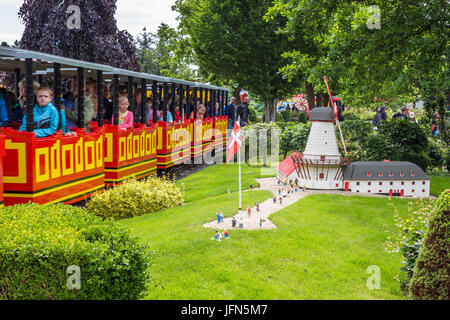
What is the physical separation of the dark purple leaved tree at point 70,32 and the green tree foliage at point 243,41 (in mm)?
7245

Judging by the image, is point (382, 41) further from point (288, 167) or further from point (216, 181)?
point (216, 181)

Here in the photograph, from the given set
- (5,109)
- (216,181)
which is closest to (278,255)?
(5,109)

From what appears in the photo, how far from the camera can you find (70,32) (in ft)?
103

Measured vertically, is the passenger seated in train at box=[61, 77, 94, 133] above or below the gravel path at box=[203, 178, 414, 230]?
above

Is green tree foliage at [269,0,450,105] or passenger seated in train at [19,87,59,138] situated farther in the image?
green tree foliage at [269,0,450,105]

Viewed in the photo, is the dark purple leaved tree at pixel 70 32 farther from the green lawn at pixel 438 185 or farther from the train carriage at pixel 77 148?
the green lawn at pixel 438 185

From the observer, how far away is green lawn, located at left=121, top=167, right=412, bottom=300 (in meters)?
5.37

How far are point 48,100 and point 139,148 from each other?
449 cm

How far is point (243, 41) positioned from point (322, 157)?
1739 centimetres

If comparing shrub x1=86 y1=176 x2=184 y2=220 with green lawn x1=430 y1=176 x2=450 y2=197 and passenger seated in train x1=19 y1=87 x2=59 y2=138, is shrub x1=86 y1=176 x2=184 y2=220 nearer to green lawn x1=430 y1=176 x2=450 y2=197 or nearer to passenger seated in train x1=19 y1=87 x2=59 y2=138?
passenger seated in train x1=19 y1=87 x2=59 y2=138

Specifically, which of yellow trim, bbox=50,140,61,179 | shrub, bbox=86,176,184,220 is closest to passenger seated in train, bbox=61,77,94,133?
yellow trim, bbox=50,140,61,179

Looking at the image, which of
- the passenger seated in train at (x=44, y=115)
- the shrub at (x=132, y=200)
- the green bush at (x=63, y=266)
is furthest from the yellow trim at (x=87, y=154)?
the green bush at (x=63, y=266)

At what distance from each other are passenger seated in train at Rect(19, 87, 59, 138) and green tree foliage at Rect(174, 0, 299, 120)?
19431 mm

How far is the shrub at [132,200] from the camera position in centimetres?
973
